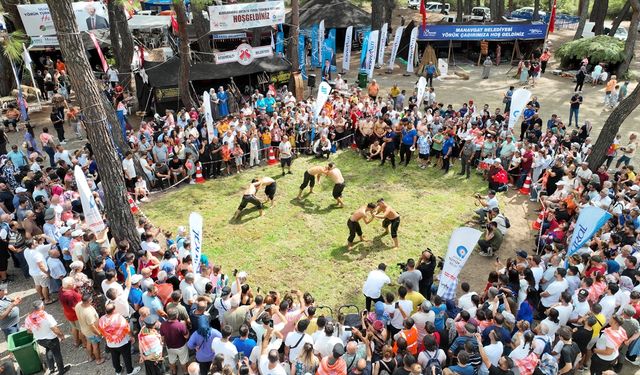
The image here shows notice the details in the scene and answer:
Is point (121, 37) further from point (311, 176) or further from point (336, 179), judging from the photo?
point (336, 179)

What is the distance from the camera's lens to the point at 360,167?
1568 centimetres

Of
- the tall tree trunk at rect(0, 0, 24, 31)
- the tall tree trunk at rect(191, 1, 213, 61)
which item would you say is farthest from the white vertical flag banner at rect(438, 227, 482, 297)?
the tall tree trunk at rect(0, 0, 24, 31)

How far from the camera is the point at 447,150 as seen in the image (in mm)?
14805

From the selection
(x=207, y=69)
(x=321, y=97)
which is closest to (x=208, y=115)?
(x=321, y=97)

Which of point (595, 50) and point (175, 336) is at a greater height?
point (595, 50)

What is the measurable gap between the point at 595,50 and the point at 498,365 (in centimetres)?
2318

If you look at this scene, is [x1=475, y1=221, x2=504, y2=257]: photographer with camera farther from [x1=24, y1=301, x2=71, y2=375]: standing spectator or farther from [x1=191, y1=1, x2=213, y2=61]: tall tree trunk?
[x1=191, y1=1, x2=213, y2=61]: tall tree trunk

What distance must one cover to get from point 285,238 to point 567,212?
664 centimetres

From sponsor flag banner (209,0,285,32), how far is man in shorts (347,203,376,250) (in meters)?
11.8

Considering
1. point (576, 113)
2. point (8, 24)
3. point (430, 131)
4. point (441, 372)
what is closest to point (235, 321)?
point (441, 372)

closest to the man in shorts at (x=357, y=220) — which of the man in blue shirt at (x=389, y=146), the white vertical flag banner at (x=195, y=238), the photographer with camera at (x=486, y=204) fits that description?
the photographer with camera at (x=486, y=204)

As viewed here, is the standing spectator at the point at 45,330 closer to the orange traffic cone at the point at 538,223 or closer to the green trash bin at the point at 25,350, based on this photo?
the green trash bin at the point at 25,350

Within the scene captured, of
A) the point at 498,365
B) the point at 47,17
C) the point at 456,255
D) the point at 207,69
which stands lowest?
the point at 498,365

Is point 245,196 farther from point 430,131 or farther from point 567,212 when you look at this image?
point 567,212
